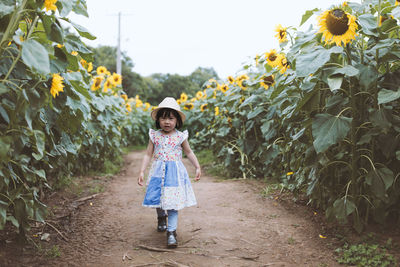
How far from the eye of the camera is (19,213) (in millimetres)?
2213

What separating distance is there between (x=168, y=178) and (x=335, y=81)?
1521mm

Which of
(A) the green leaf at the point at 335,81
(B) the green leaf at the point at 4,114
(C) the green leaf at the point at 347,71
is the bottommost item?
(B) the green leaf at the point at 4,114

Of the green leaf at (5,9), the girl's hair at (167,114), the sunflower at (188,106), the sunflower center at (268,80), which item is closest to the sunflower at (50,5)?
the green leaf at (5,9)

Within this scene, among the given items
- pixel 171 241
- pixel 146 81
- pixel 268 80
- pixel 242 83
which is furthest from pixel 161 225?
pixel 146 81

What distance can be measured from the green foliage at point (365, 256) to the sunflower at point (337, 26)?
54.5 inches

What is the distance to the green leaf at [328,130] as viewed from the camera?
7.77 ft

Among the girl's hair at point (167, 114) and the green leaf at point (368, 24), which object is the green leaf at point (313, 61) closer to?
the green leaf at point (368, 24)

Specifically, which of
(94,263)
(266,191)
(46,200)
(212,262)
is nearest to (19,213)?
(94,263)

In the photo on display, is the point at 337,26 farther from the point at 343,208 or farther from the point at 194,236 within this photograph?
the point at 194,236

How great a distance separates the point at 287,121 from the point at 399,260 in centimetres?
143

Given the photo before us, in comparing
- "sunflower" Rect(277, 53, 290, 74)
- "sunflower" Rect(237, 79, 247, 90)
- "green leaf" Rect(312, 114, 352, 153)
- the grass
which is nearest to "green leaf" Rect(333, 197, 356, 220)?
"green leaf" Rect(312, 114, 352, 153)

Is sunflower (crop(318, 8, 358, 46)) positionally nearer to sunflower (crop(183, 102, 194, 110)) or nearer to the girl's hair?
the girl's hair

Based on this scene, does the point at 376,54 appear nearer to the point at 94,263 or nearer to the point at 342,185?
the point at 342,185

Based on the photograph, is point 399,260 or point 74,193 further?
point 74,193
